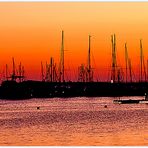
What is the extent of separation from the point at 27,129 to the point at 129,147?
12269mm

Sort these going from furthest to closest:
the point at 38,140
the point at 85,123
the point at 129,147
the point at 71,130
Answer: the point at 85,123
the point at 71,130
the point at 38,140
the point at 129,147

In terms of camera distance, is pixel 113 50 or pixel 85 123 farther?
pixel 113 50

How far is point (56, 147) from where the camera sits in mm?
27062

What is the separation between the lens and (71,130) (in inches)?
1447

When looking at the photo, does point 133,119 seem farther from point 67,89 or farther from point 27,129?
point 67,89

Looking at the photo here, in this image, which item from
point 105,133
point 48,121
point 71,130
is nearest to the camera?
point 105,133

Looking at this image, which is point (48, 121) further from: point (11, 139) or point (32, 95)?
point (32, 95)

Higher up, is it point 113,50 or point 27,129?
point 113,50

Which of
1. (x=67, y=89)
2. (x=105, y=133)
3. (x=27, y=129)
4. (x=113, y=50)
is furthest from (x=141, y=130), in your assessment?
(x=67, y=89)

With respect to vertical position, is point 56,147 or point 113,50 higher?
point 113,50

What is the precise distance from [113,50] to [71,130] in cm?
2835

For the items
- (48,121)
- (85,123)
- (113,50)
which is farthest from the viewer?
(113,50)

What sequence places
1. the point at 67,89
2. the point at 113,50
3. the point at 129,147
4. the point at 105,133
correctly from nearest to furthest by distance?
the point at 129,147 < the point at 105,133 < the point at 113,50 < the point at 67,89

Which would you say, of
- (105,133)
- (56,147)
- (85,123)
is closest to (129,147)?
(56,147)
